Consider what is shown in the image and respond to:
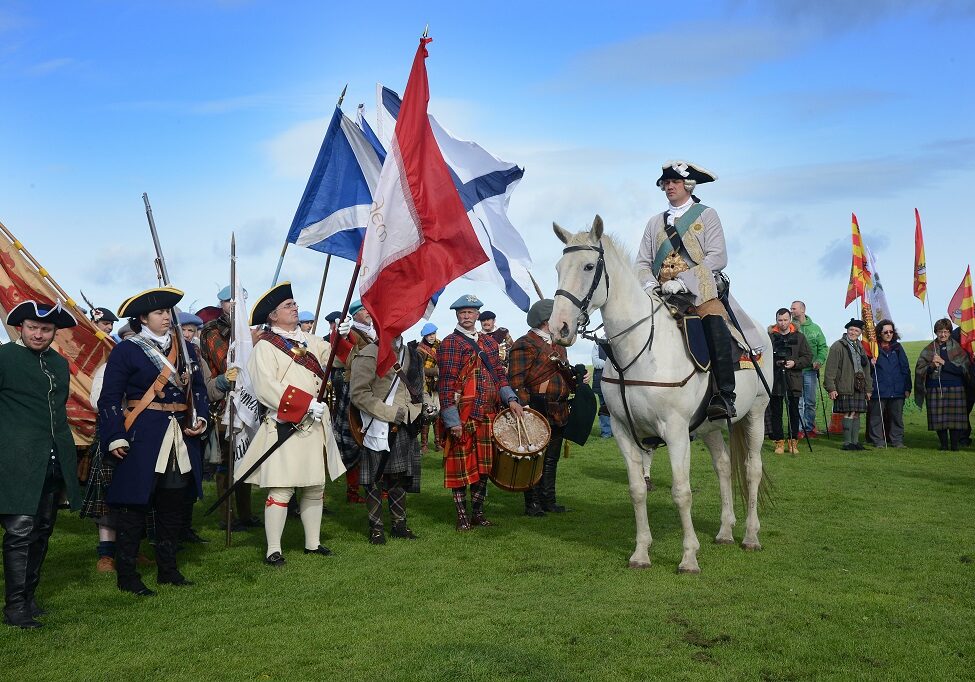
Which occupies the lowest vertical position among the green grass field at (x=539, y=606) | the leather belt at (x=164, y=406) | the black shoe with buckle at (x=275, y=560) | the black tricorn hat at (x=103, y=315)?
the green grass field at (x=539, y=606)

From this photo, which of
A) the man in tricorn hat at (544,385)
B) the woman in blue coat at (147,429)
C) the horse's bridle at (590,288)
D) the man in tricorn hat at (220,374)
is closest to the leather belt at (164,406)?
the woman in blue coat at (147,429)

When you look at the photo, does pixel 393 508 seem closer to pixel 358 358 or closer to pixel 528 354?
pixel 358 358

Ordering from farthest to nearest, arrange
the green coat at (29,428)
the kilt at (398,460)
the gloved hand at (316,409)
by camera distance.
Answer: the kilt at (398,460) < the gloved hand at (316,409) < the green coat at (29,428)

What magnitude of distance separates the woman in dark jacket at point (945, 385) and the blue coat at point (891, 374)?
274mm

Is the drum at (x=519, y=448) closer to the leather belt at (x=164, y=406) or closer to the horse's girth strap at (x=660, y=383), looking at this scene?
the horse's girth strap at (x=660, y=383)

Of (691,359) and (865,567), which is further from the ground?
(691,359)

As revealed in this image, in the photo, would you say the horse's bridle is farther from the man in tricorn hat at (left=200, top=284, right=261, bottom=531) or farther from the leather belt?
the man in tricorn hat at (left=200, top=284, right=261, bottom=531)

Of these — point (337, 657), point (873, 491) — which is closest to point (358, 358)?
point (337, 657)

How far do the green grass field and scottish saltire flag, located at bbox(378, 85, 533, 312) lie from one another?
302cm

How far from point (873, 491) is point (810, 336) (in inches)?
276

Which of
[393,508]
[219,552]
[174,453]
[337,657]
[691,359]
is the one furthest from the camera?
[393,508]

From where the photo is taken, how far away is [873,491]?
42.7 ft

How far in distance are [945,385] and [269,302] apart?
14.7 metres

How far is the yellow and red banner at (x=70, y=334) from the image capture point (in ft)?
28.4
